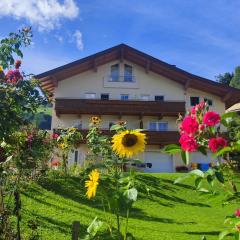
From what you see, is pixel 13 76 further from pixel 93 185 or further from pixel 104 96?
pixel 104 96

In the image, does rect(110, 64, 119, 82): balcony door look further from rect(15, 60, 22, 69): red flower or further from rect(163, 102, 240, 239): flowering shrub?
rect(163, 102, 240, 239): flowering shrub

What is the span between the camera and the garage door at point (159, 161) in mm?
32312

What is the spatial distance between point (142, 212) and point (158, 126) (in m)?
20.6

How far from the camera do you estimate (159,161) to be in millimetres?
32469

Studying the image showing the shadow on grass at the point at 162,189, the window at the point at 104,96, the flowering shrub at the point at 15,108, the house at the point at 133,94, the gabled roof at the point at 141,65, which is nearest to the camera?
the flowering shrub at the point at 15,108

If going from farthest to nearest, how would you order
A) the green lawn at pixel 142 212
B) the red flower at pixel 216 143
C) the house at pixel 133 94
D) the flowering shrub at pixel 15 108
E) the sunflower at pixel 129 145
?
the house at pixel 133 94, the green lawn at pixel 142 212, the flowering shrub at pixel 15 108, the sunflower at pixel 129 145, the red flower at pixel 216 143

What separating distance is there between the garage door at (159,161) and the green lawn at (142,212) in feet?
44.8

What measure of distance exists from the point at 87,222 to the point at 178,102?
928 inches

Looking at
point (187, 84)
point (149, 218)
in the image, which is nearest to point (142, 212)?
point (149, 218)

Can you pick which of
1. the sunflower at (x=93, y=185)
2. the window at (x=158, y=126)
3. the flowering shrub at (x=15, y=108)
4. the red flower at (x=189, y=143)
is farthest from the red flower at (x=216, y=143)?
the window at (x=158, y=126)

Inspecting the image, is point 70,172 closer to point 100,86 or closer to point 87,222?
point 87,222

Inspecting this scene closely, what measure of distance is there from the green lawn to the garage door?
44.8 feet

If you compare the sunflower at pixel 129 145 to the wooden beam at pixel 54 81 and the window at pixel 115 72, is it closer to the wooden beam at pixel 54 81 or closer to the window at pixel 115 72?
the wooden beam at pixel 54 81

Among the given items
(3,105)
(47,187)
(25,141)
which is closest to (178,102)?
(47,187)
